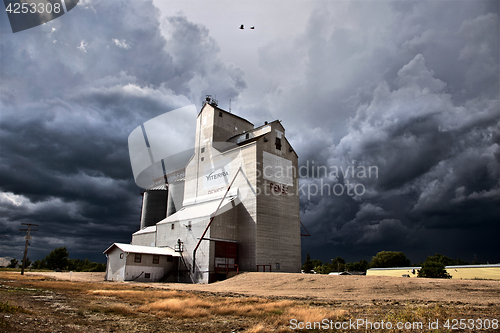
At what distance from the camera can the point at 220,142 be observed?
Result: 4928 cm

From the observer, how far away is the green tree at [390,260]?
325ft

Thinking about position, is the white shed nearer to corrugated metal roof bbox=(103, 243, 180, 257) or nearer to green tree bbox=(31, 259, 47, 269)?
corrugated metal roof bbox=(103, 243, 180, 257)

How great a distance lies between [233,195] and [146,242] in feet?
62.2

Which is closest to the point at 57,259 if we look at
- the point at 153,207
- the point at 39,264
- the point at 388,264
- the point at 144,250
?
the point at 39,264

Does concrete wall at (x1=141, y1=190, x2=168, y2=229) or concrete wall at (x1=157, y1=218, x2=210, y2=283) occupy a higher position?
concrete wall at (x1=141, y1=190, x2=168, y2=229)

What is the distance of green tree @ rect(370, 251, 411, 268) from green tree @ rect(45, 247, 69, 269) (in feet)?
333

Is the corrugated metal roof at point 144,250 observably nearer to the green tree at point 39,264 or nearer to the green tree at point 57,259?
the green tree at point 57,259

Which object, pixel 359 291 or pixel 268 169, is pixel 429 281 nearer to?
pixel 359 291

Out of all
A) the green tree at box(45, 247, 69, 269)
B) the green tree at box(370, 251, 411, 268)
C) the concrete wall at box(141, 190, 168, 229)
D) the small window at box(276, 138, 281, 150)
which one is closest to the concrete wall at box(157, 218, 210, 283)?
the small window at box(276, 138, 281, 150)

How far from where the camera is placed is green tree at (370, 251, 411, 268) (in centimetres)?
9894

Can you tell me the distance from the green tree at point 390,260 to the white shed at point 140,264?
264ft

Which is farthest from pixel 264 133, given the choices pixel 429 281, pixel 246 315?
pixel 246 315

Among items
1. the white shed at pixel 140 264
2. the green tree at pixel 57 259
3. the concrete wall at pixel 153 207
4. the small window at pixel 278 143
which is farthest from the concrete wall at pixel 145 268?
the green tree at pixel 57 259

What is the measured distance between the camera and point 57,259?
322ft
